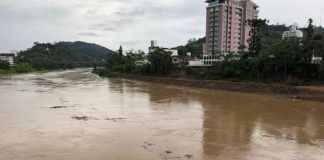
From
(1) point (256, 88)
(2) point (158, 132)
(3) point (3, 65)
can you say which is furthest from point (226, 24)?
(2) point (158, 132)

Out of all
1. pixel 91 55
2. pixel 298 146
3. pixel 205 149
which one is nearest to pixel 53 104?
pixel 205 149

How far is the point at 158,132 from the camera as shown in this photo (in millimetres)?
10859

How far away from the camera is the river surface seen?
8396 mm

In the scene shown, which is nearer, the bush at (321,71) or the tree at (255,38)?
the bush at (321,71)

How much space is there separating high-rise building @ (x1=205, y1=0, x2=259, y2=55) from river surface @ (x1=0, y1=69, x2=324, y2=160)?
35075 millimetres

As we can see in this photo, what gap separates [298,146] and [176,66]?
2991 cm

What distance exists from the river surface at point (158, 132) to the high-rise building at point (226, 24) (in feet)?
115

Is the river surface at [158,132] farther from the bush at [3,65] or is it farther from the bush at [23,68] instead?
the bush at [23,68]

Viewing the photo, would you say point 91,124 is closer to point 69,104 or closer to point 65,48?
point 69,104

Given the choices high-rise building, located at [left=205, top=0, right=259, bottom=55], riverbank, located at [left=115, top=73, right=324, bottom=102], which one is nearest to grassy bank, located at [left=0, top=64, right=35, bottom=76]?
riverbank, located at [left=115, top=73, right=324, bottom=102]

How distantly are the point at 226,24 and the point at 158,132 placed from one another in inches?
1691

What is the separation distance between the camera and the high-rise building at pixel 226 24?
51219 mm

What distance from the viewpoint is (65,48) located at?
101188 mm

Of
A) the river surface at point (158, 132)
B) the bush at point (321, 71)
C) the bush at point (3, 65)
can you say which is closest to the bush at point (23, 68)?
the bush at point (3, 65)
